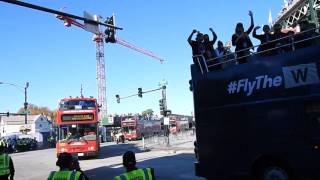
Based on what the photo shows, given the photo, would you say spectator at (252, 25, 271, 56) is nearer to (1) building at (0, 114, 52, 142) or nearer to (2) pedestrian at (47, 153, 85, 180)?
(2) pedestrian at (47, 153, 85, 180)

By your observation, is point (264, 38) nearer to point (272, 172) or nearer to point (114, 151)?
point (272, 172)

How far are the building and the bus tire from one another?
3370 inches

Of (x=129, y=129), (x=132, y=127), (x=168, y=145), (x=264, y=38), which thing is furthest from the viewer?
(x=132, y=127)

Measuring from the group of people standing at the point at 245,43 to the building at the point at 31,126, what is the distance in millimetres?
83610

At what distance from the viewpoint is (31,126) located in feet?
341

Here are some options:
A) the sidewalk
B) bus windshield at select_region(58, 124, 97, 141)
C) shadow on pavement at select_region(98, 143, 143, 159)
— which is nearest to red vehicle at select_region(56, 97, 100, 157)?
bus windshield at select_region(58, 124, 97, 141)

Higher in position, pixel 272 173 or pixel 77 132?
pixel 77 132

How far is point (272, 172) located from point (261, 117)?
107 cm

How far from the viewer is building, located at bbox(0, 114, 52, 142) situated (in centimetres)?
10261

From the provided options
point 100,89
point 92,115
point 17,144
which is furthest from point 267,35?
point 100,89

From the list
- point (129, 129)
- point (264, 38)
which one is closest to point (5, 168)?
point (264, 38)

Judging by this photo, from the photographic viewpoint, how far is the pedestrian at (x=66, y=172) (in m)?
6.30

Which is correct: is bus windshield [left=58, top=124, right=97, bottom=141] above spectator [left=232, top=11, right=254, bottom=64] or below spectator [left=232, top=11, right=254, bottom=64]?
below

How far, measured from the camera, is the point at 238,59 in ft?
35.0
